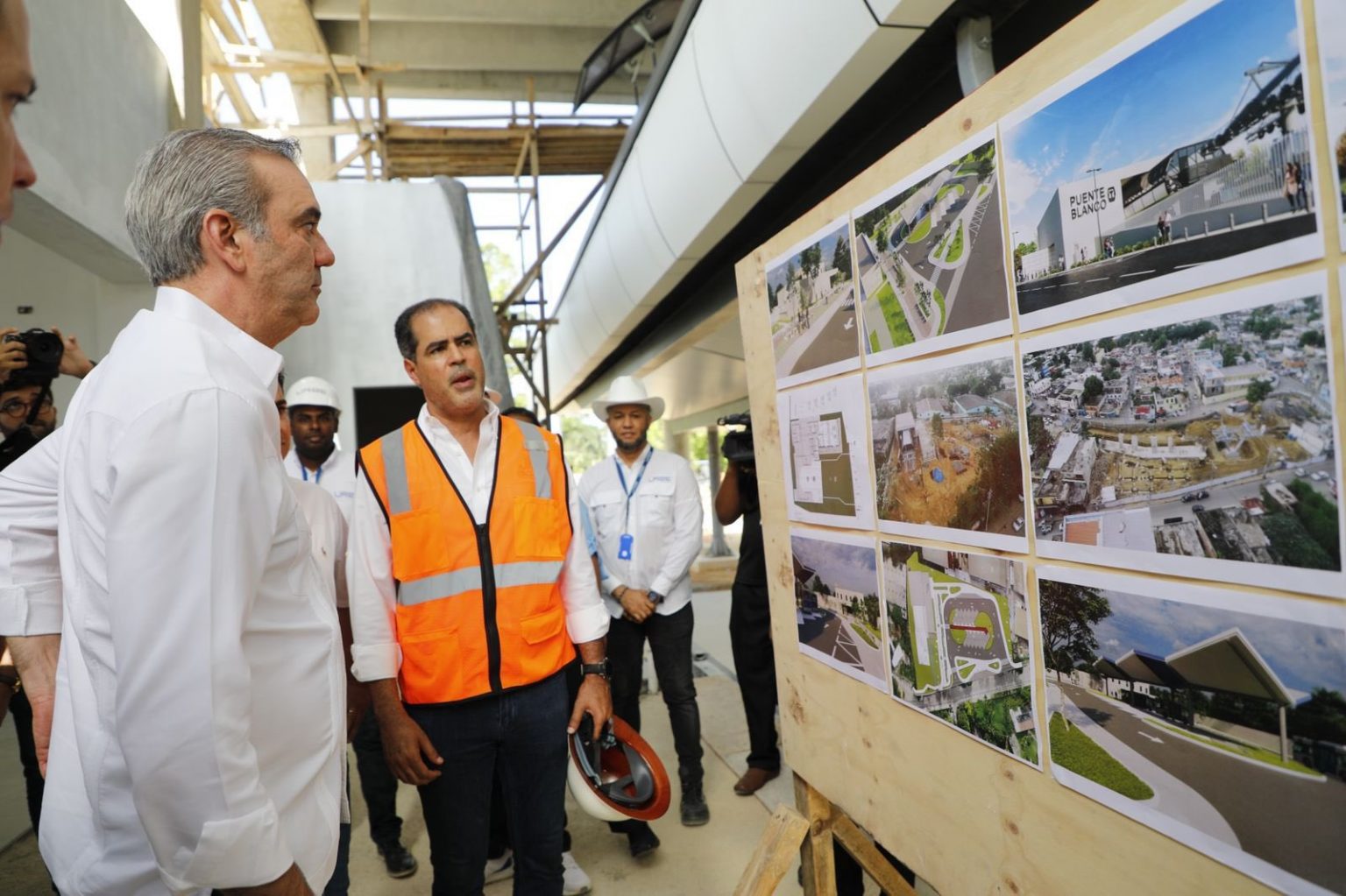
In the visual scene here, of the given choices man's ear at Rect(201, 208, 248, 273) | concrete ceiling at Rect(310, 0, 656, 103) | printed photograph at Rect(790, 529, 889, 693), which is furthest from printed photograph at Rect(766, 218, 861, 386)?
concrete ceiling at Rect(310, 0, 656, 103)

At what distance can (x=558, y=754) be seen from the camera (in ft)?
6.52

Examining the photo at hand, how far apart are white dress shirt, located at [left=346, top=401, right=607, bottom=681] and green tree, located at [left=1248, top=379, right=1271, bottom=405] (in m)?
1.63

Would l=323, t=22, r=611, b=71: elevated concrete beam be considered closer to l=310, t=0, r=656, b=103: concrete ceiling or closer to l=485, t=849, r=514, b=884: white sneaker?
l=310, t=0, r=656, b=103: concrete ceiling

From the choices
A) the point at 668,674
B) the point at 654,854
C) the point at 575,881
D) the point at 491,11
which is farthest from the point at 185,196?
the point at 491,11

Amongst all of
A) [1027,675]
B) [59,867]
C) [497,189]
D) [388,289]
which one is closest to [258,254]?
[59,867]

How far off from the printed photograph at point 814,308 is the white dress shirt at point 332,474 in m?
2.26

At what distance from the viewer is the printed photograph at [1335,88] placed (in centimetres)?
73

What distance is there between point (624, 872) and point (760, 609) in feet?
4.07

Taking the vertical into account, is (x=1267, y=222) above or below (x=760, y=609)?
above

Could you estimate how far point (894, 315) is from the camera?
4.60 feet

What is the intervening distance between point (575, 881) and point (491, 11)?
1189cm

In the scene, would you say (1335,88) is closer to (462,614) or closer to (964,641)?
(964,641)

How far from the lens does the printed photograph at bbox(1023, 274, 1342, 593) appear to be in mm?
791

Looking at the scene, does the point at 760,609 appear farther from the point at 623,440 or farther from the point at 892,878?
the point at 892,878
